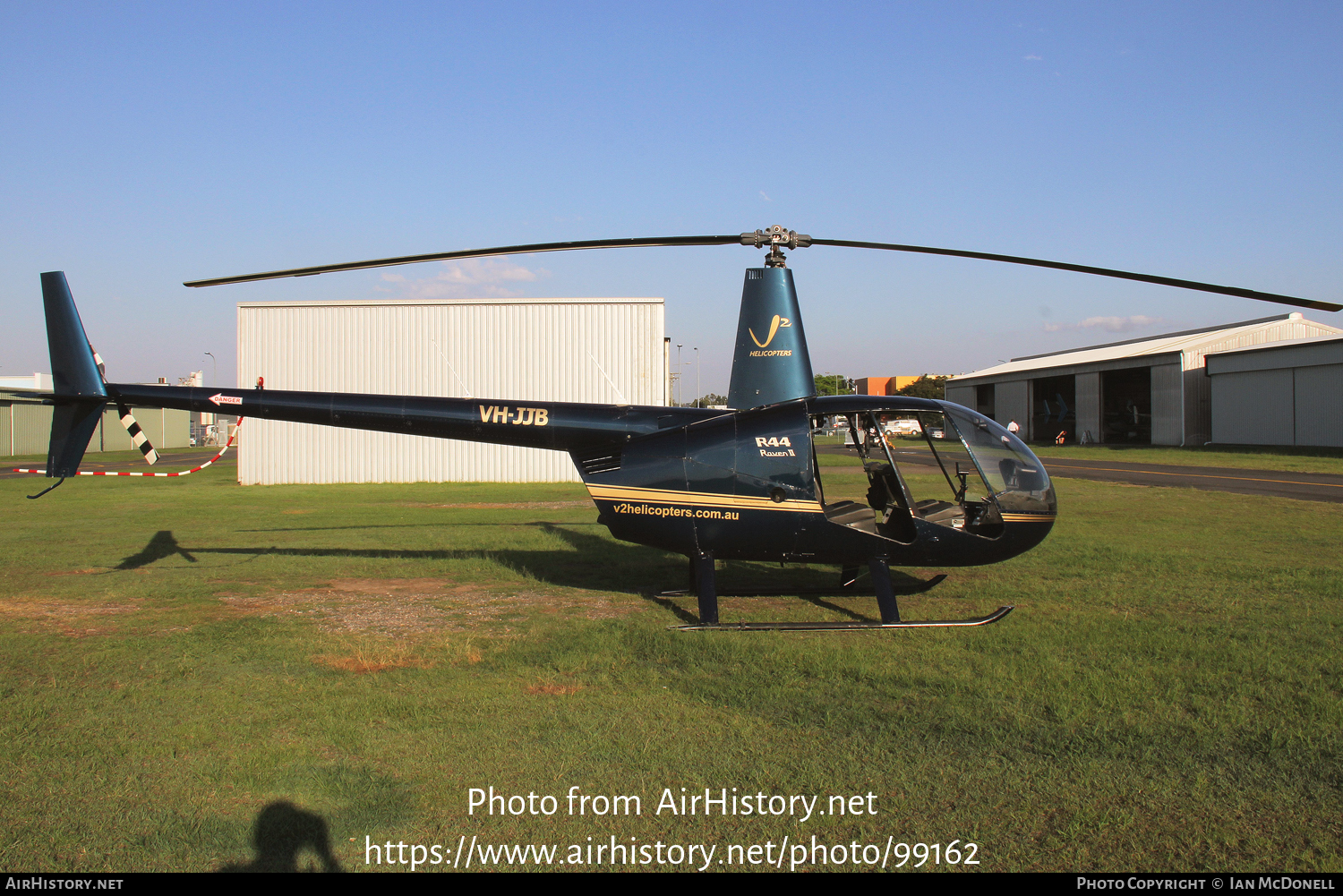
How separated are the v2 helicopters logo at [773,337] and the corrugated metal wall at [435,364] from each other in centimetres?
1845

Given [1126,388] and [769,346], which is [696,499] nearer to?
[769,346]

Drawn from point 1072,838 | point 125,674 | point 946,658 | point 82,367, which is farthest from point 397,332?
point 1072,838

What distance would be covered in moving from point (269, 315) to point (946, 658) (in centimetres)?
2723

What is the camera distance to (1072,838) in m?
3.69

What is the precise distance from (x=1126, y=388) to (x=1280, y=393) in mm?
29325

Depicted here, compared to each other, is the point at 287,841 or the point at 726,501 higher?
the point at 726,501

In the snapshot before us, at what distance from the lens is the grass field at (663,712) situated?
382cm

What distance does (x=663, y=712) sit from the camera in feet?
17.2

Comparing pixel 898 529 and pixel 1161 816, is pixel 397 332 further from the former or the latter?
pixel 1161 816

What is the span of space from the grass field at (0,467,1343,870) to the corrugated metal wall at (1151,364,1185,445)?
135ft

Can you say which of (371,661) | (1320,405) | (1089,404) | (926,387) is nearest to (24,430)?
(371,661)

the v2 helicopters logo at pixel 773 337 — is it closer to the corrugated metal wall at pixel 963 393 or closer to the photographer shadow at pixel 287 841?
the photographer shadow at pixel 287 841

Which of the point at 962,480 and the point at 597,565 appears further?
the point at 597,565

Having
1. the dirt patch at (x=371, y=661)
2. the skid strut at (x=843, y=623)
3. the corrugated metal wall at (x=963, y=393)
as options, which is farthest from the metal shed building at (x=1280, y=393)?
the dirt patch at (x=371, y=661)
